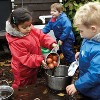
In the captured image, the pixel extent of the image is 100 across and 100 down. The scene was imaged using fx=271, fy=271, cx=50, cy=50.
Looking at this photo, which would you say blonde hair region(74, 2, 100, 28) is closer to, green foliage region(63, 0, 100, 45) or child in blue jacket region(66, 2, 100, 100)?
child in blue jacket region(66, 2, 100, 100)

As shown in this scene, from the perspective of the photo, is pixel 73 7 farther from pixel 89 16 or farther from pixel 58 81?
pixel 89 16

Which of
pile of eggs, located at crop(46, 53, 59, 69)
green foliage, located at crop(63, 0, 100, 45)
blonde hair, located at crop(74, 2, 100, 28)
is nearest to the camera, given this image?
blonde hair, located at crop(74, 2, 100, 28)

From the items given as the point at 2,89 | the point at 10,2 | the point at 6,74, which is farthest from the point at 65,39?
the point at 2,89

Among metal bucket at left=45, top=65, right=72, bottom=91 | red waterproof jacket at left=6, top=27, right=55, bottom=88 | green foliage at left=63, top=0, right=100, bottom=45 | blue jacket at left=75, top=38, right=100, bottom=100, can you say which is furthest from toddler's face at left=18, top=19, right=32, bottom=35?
green foliage at left=63, top=0, right=100, bottom=45

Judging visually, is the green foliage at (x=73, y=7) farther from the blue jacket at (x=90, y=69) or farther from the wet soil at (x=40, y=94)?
the blue jacket at (x=90, y=69)

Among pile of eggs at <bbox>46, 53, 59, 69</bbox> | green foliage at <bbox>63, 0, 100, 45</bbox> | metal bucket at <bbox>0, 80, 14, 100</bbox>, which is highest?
green foliage at <bbox>63, 0, 100, 45</bbox>

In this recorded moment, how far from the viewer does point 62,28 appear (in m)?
6.07

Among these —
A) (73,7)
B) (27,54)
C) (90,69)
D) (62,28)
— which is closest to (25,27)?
(27,54)

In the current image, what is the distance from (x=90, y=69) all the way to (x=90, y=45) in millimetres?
276

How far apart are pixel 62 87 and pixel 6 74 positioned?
8.65 ft

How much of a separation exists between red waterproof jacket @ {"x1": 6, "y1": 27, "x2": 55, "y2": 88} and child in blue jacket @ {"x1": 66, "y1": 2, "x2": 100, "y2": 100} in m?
0.93

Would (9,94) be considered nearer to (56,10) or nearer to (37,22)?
(56,10)

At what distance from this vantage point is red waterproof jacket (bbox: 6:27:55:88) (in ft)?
12.4

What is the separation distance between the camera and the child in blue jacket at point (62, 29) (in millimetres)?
5934
